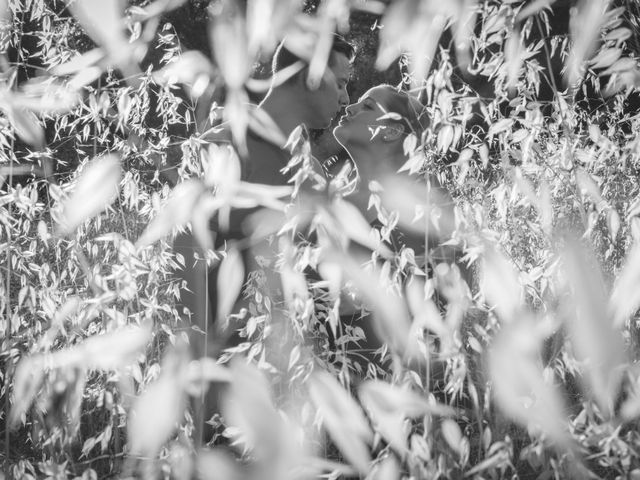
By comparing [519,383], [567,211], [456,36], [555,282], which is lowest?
[567,211]

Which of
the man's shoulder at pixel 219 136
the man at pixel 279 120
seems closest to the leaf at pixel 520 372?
the man's shoulder at pixel 219 136

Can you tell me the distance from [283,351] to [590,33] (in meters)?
0.75

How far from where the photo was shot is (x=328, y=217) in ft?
2.18

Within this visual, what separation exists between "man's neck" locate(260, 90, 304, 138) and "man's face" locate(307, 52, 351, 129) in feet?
0.16

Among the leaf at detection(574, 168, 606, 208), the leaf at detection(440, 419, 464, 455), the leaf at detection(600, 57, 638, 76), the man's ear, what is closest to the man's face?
the man's ear

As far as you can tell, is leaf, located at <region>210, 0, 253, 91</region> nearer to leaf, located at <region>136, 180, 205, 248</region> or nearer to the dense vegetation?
the dense vegetation

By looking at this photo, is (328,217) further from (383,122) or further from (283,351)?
(383,122)

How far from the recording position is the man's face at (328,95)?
142 cm

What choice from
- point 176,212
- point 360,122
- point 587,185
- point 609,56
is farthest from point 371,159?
point 176,212

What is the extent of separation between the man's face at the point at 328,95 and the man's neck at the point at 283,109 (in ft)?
0.16

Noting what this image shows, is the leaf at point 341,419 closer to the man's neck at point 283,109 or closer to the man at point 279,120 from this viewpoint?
the man at point 279,120

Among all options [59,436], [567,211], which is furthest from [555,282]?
[59,436]

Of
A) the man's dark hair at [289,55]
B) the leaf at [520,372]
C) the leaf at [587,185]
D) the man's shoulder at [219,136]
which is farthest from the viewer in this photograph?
the man's dark hair at [289,55]

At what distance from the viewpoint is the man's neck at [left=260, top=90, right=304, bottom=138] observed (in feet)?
4.69
